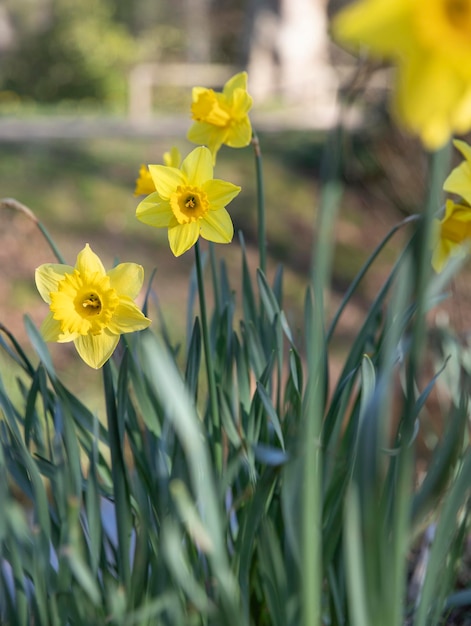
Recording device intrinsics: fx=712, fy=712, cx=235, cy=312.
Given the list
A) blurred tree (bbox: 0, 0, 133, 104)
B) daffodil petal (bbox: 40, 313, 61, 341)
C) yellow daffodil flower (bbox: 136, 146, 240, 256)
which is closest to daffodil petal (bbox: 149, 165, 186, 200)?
yellow daffodil flower (bbox: 136, 146, 240, 256)

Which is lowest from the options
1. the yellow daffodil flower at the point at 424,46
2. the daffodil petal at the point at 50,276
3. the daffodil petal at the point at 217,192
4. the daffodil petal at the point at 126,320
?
the yellow daffodil flower at the point at 424,46

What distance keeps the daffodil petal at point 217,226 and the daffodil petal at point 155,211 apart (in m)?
0.05

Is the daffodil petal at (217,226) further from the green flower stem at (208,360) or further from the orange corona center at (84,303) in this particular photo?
the orange corona center at (84,303)

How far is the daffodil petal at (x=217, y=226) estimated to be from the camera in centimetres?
90

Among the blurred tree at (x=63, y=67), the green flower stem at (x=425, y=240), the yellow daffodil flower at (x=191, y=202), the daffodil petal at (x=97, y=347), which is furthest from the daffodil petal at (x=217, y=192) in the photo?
the blurred tree at (x=63, y=67)

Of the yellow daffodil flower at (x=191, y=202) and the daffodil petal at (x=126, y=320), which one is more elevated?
the yellow daffodil flower at (x=191, y=202)

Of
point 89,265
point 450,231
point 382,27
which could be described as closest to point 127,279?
point 89,265

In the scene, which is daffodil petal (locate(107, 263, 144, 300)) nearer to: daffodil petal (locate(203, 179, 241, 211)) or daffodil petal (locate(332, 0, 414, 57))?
daffodil petal (locate(203, 179, 241, 211))

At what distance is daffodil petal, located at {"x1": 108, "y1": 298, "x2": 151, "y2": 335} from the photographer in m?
0.83

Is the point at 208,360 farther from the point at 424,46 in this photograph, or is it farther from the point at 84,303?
the point at 424,46

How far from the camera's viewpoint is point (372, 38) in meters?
0.42

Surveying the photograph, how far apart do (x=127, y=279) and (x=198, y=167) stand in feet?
0.56

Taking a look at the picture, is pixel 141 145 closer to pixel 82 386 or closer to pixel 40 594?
pixel 82 386

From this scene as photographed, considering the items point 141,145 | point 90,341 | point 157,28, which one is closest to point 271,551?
point 90,341
